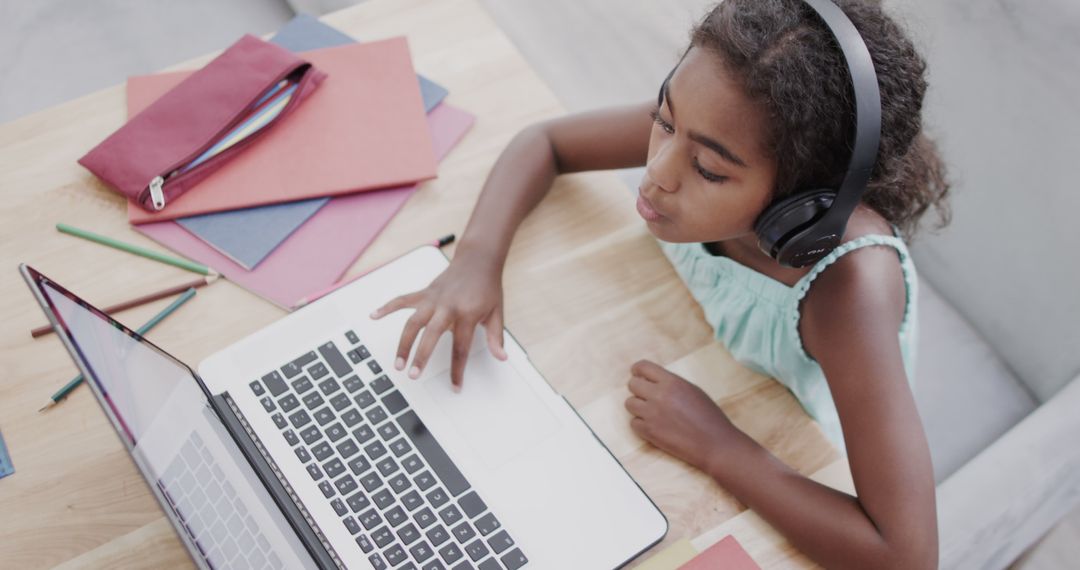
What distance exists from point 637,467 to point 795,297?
249mm

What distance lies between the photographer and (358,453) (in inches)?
29.8

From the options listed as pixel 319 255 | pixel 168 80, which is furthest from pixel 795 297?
pixel 168 80

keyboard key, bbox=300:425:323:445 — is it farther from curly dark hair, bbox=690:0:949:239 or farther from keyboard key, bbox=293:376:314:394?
curly dark hair, bbox=690:0:949:239

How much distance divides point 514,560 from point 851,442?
1.08 ft

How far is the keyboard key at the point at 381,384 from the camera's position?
2.61 feet

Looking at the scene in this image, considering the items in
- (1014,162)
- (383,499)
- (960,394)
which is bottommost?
(960,394)

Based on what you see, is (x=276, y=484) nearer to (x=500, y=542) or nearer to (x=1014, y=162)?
(x=500, y=542)

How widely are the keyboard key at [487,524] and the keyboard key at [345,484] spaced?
0.11 m

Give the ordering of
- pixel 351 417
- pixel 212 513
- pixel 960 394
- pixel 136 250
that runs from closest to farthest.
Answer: pixel 212 513
pixel 351 417
pixel 136 250
pixel 960 394

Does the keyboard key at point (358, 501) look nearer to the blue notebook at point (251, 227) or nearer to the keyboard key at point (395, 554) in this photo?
the keyboard key at point (395, 554)

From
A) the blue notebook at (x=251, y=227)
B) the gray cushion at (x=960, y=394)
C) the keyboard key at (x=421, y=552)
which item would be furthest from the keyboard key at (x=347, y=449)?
the gray cushion at (x=960, y=394)

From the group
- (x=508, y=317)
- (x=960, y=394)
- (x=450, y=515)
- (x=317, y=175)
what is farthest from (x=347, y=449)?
(x=960, y=394)

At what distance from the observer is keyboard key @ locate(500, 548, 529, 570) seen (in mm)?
715

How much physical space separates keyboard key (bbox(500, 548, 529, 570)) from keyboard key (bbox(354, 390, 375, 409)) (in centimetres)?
19
